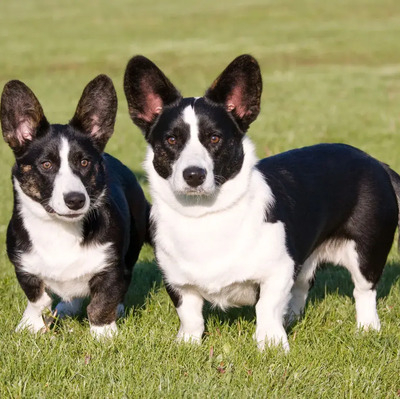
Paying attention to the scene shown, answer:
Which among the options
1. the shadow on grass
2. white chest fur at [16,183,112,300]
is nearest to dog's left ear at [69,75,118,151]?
white chest fur at [16,183,112,300]

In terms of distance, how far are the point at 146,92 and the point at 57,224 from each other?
109 cm

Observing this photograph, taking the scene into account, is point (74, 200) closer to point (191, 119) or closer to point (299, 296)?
point (191, 119)

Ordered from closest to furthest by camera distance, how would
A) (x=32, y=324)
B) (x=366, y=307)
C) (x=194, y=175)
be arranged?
(x=194, y=175) → (x=32, y=324) → (x=366, y=307)

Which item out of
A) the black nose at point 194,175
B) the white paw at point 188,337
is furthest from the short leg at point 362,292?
the black nose at point 194,175

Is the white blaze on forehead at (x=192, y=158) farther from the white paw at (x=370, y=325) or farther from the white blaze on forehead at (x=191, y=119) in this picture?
the white paw at (x=370, y=325)

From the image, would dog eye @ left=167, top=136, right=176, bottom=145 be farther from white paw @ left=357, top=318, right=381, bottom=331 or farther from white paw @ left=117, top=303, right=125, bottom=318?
white paw @ left=357, top=318, right=381, bottom=331

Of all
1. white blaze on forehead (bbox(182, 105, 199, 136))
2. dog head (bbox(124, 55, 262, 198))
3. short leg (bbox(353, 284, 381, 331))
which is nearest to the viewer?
dog head (bbox(124, 55, 262, 198))

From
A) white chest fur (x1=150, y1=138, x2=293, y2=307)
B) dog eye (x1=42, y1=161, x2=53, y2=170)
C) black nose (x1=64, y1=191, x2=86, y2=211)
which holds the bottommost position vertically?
white chest fur (x1=150, y1=138, x2=293, y2=307)

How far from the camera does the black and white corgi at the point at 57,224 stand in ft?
18.3

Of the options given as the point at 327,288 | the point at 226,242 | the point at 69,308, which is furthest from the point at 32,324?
the point at 327,288

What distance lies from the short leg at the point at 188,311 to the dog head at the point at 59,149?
83 centimetres

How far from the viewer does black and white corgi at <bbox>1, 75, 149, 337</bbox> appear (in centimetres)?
557

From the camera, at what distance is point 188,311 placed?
18.1ft

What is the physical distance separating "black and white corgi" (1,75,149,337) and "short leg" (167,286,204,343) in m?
0.47
